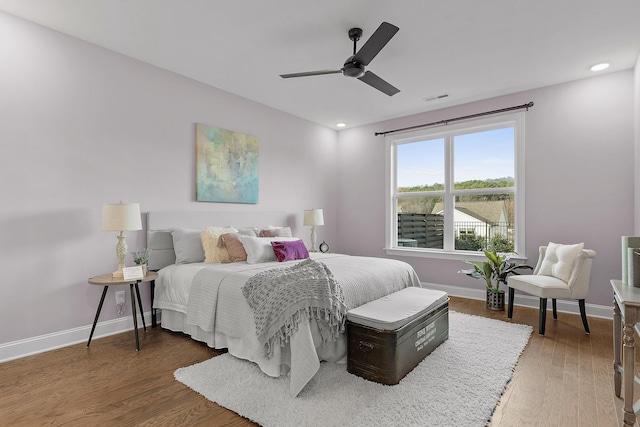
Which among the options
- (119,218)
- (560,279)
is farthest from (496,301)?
(119,218)

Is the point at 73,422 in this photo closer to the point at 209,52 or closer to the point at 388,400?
the point at 388,400

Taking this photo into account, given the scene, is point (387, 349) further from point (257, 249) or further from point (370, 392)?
point (257, 249)

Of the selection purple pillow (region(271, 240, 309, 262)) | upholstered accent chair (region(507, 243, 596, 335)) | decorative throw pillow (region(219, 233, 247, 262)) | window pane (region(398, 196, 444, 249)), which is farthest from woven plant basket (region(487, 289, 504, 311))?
decorative throw pillow (region(219, 233, 247, 262))

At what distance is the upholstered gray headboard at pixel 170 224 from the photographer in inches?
135

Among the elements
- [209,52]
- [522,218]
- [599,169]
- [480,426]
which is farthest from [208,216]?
[599,169]

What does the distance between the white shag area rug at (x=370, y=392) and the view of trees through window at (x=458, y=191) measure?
2176mm

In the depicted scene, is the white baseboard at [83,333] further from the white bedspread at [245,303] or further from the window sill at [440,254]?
the window sill at [440,254]

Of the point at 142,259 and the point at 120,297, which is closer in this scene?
the point at 142,259

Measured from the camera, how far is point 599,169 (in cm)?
371

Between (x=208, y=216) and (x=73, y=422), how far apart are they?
7.93 ft

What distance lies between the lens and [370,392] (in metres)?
2.10

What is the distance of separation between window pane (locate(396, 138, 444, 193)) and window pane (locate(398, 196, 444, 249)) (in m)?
0.21

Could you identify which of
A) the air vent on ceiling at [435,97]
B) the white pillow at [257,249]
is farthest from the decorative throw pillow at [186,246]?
the air vent on ceiling at [435,97]

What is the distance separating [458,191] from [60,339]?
494 centimetres
